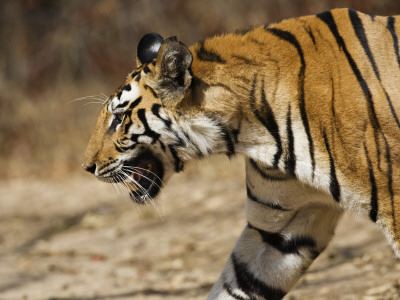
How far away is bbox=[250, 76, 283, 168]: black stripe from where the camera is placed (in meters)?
2.90

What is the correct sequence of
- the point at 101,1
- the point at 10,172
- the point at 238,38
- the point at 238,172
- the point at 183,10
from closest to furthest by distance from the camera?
1. the point at 238,38
2. the point at 238,172
3. the point at 10,172
4. the point at 183,10
5. the point at 101,1

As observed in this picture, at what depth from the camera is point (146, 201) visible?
10.4 ft

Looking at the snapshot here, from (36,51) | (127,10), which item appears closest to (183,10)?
(127,10)

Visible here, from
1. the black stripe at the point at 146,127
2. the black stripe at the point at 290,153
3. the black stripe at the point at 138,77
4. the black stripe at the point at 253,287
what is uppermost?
the black stripe at the point at 138,77

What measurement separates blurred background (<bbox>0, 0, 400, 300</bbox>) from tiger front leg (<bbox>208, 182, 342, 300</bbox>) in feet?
3.00

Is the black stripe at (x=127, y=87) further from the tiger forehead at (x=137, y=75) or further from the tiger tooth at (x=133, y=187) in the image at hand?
the tiger tooth at (x=133, y=187)

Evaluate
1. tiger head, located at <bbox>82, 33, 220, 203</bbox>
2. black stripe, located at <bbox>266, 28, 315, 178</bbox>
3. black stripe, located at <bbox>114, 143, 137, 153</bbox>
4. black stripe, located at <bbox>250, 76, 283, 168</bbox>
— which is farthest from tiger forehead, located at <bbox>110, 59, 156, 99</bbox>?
black stripe, located at <bbox>266, 28, 315, 178</bbox>

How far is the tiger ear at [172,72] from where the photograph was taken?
9.16 ft

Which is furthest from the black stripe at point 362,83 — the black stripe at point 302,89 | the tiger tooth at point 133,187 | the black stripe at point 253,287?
the tiger tooth at point 133,187

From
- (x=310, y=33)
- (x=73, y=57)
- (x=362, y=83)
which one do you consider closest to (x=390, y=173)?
(x=362, y=83)

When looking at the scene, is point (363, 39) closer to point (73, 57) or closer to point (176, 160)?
point (176, 160)

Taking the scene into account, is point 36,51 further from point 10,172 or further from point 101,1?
point 10,172

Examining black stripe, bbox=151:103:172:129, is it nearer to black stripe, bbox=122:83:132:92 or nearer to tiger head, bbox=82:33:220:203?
tiger head, bbox=82:33:220:203

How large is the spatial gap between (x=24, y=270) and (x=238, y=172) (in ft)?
9.08
